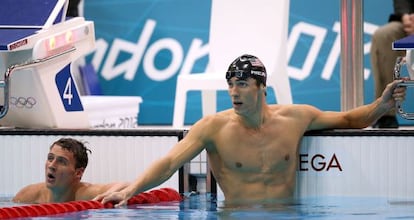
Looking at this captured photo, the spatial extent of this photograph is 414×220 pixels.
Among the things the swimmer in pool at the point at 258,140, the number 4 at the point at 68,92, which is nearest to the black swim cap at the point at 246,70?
the swimmer in pool at the point at 258,140

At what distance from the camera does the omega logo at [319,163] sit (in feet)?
21.7

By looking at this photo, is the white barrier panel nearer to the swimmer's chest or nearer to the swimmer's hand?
the swimmer's chest

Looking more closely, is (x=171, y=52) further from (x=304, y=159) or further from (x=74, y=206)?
(x=74, y=206)

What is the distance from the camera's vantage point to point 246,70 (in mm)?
6387

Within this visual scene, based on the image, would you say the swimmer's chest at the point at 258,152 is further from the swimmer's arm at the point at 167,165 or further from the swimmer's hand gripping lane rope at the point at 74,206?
the swimmer's hand gripping lane rope at the point at 74,206

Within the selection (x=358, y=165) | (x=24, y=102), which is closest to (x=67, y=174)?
(x=24, y=102)

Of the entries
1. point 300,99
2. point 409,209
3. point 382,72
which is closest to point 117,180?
point 409,209

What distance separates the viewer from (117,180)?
6.94 m

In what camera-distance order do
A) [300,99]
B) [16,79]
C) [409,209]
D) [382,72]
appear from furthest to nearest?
[300,99] < [382,72] < [16,79] < [409,209]

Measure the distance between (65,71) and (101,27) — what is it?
2915 mm

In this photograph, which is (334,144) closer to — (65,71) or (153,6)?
(65,71)

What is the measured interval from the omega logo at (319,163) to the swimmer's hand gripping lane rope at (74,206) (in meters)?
0.66

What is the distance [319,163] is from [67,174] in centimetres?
128

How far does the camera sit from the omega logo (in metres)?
6.62
